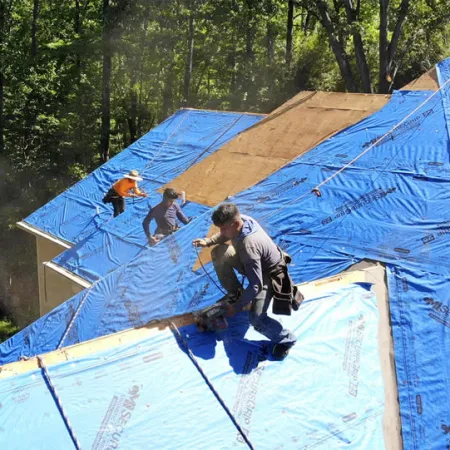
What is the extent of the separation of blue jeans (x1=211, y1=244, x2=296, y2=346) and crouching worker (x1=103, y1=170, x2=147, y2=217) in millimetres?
5231

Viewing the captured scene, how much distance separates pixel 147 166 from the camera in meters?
12.0

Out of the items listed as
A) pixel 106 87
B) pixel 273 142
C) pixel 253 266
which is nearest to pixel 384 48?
pixel 273 142

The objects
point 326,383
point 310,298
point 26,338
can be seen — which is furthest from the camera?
point 26,338

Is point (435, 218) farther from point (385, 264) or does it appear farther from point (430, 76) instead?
point (430, 76)

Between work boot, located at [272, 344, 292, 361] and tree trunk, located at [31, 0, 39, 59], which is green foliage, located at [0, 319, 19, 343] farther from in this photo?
work boot, located at [272, 344, 292, 361]

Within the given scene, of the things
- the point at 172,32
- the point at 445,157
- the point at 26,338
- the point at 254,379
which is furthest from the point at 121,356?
the point at 172,32

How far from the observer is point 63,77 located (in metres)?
23.7

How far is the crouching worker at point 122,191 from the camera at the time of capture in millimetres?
9703

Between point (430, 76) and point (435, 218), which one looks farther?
point (430, 76)

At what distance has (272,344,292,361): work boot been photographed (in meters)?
4.94

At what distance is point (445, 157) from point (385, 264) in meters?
2.48

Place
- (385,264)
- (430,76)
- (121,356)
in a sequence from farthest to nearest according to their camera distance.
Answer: (430,76) < (385,264) < (121,356)

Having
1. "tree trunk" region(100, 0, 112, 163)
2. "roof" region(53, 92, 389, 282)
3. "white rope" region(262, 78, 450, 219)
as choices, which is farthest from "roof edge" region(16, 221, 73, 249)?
"tree trunk" region(100, 0, 112, 163)

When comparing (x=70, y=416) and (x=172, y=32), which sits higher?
(x=172, y=32)
